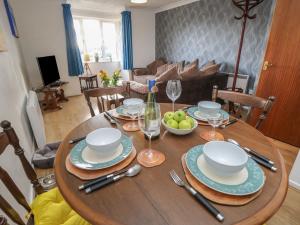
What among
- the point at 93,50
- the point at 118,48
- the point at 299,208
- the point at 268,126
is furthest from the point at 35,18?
the point at 299,208

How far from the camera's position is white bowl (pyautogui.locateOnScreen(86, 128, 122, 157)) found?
0.71 m

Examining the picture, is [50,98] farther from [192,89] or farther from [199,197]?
[199,197]

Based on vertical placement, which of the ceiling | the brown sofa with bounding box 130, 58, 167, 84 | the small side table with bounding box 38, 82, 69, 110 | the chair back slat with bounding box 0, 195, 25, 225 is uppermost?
the ceiling

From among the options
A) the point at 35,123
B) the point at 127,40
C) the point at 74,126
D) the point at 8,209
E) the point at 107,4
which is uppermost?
the point at 107,4

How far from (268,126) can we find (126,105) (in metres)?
2.09

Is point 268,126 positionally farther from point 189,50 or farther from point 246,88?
point 189,50

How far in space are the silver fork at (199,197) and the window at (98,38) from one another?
17.2 ft

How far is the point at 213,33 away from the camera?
143 inches

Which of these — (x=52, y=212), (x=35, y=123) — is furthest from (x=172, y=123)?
(x=35, y=123)

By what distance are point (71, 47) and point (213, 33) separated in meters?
3.34

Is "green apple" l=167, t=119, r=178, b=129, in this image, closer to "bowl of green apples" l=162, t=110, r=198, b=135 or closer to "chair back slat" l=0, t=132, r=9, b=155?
"bowl of green apples" l=162, t=110, r=198, b=135

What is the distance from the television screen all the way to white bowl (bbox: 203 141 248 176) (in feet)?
12.0

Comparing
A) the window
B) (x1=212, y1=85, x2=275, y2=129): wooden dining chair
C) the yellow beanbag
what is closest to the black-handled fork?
the yellow beanbag

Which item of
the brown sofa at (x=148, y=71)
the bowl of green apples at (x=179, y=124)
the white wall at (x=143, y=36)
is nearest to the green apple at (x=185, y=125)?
the bowl of green apples at (x=179, y=124)
